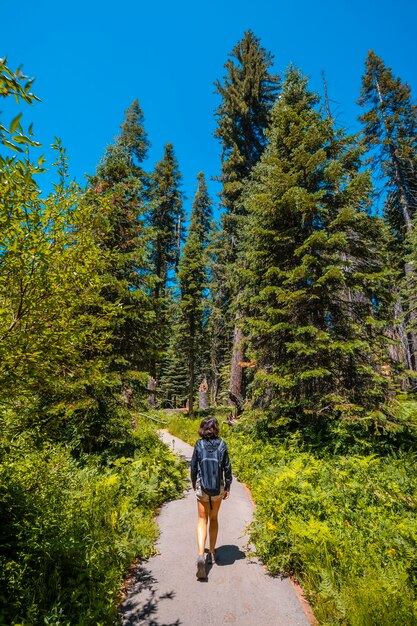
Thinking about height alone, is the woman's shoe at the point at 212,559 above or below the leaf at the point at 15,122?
below

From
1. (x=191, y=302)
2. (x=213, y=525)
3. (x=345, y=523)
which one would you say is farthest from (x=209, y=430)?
(x=191, y=302)

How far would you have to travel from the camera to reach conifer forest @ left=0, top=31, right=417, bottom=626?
3414mm

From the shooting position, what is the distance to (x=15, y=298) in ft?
10.8

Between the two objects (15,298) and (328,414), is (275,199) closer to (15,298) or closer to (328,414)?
(328,414)

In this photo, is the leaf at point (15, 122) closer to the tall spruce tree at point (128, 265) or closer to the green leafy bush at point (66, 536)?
the green leafy bush at point (66, 536)

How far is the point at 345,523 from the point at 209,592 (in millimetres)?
2159

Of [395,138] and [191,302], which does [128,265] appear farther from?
[395,138]

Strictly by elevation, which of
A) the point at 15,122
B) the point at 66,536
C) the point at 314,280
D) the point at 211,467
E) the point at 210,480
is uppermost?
the point at 314,280

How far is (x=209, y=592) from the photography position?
4.20m

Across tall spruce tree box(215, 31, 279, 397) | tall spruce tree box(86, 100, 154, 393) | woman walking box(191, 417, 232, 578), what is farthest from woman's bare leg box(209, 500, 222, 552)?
tall spruce tree box(215, 31, 279, 397)

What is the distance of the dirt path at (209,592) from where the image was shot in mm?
3732

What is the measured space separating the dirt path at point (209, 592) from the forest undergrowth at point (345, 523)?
0.31 metres

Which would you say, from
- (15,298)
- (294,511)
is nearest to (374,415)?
(294,511)

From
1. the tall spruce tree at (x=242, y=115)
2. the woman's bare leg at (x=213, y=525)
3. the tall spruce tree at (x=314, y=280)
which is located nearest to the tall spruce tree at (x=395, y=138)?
the tall spruce tree at (x=242, y=115)
